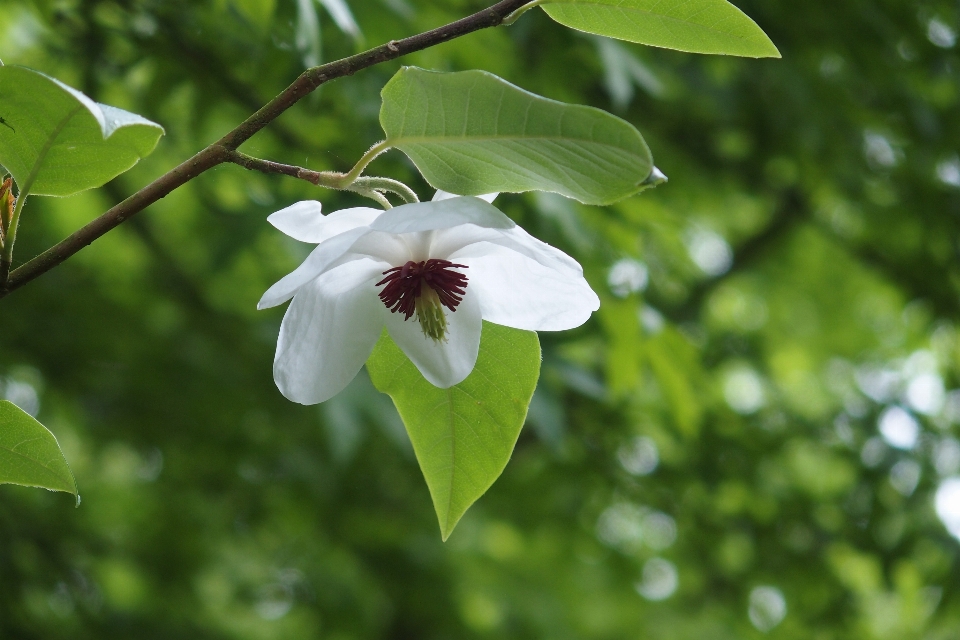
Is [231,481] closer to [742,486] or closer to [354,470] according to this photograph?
[354,470]

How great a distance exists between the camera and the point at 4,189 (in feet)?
2.01

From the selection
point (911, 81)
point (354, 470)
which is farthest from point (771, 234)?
point (354, 470)

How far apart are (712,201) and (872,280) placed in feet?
3.21

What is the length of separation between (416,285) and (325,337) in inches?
3.3

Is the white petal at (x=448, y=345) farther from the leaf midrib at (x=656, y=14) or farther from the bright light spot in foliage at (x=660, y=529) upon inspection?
the bright light spot in foliage at (x=660, y=529)

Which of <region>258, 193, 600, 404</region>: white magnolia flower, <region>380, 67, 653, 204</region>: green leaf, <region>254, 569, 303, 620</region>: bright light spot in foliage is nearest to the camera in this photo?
<region>380, 67, 653, 204</region>: green leaf

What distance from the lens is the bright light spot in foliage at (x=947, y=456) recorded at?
2.89 metres

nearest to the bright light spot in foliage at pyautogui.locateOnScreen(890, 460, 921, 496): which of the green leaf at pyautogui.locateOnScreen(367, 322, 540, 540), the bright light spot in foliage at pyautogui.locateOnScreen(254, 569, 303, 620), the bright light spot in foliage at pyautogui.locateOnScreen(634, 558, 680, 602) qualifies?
the bright light spot in foliage at pyautogui.locateOnScreen(634, 558, 680, 602)

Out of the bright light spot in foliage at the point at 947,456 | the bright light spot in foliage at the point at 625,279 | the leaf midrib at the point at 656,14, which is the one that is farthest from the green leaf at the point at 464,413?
the bright light spot in foliage at the point at 947,456

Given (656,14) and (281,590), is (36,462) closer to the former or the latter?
(656,14)

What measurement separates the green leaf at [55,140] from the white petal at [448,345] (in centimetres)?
22

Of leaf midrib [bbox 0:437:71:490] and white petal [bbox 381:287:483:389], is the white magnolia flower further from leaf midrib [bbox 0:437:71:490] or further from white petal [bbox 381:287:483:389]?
leaf midrib [bbox 0:437:71:490]

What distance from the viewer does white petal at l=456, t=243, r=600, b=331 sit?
0.65m

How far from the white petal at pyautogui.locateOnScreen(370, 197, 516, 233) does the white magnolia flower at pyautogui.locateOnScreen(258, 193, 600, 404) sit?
71mm
